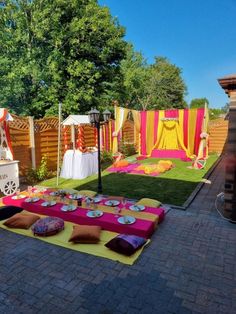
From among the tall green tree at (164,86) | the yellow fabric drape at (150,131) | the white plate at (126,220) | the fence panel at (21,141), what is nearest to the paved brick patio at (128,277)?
the white plate at (126,220)

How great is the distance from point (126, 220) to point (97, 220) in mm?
554

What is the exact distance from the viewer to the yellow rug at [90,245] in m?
3.54

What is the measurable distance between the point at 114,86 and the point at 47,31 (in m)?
5.11

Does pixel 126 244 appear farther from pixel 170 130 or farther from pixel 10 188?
pixel 170 130

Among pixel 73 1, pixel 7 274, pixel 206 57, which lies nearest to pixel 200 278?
pixel 7 274

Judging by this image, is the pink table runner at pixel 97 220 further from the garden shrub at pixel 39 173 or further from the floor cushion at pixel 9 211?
the garden shrub at pixel 39 173

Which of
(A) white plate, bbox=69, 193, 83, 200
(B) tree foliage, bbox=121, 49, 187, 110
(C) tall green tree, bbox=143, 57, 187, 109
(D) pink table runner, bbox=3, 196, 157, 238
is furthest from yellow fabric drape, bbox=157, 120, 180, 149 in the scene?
(C) tall green tree, bbox=143, 57, 187, 109

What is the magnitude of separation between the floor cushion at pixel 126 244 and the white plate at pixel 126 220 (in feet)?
1.53

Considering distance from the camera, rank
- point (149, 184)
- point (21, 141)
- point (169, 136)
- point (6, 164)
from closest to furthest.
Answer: point (6, 164) < point (149, 184) < point (21, 141) < point (169, 136)

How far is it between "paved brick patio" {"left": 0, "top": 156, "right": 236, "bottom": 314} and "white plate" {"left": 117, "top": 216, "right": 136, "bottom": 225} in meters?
0.48

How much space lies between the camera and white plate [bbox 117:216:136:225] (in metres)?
4.28

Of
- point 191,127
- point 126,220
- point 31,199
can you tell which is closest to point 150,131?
point 191,127

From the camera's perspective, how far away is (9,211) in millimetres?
5086


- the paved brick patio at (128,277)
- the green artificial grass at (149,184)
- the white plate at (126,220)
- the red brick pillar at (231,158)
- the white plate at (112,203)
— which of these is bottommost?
the paved brick patio at (128,277)
